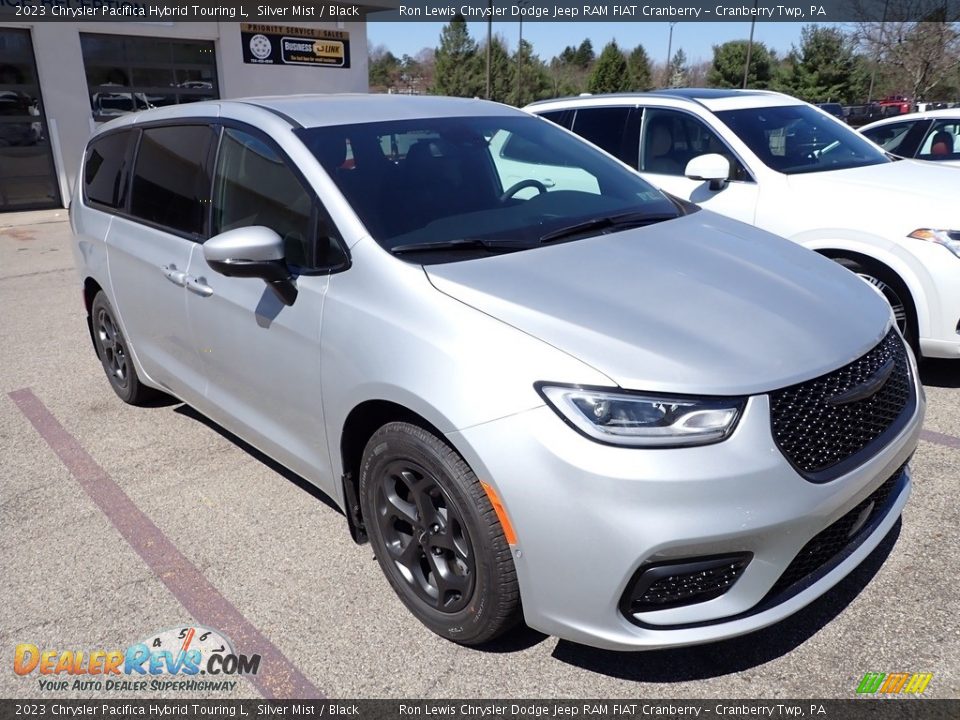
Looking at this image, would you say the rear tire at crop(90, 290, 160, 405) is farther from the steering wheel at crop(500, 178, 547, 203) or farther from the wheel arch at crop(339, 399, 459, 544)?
the steering wheel at crop(500, 178, 547, 203)

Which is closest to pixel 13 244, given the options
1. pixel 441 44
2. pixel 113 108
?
pixel 113 108

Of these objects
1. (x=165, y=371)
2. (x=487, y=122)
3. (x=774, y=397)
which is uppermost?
(x=487, y=122)

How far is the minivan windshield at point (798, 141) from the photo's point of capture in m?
5.39

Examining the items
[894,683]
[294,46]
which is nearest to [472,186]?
[894,683]

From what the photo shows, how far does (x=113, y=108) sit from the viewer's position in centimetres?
1485

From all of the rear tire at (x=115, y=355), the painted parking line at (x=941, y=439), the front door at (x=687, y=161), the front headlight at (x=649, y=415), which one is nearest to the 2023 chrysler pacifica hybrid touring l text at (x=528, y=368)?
the front headlight at (x=649, y=415)

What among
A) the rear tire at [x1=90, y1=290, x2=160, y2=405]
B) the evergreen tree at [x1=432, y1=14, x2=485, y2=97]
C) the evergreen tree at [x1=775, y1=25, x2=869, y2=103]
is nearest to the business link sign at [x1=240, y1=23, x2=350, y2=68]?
the rear tire at [x1=90, y1=290, x2=160, y2=405]

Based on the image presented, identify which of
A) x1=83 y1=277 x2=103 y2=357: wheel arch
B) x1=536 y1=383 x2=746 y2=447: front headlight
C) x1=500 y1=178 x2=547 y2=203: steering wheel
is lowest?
x1=83 y1=277 x2=103 y2=357: wheel arch

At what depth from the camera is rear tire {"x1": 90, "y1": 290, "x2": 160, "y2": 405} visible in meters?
4.54

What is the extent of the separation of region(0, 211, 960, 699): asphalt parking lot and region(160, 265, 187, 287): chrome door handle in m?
1.01

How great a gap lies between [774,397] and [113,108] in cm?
1579

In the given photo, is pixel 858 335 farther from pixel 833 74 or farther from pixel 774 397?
pixel 833 74

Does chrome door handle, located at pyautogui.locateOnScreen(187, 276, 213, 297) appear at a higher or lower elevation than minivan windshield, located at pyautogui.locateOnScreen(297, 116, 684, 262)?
lower

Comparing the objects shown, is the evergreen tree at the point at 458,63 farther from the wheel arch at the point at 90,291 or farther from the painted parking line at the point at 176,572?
the painted parking line at the point at 176,572
